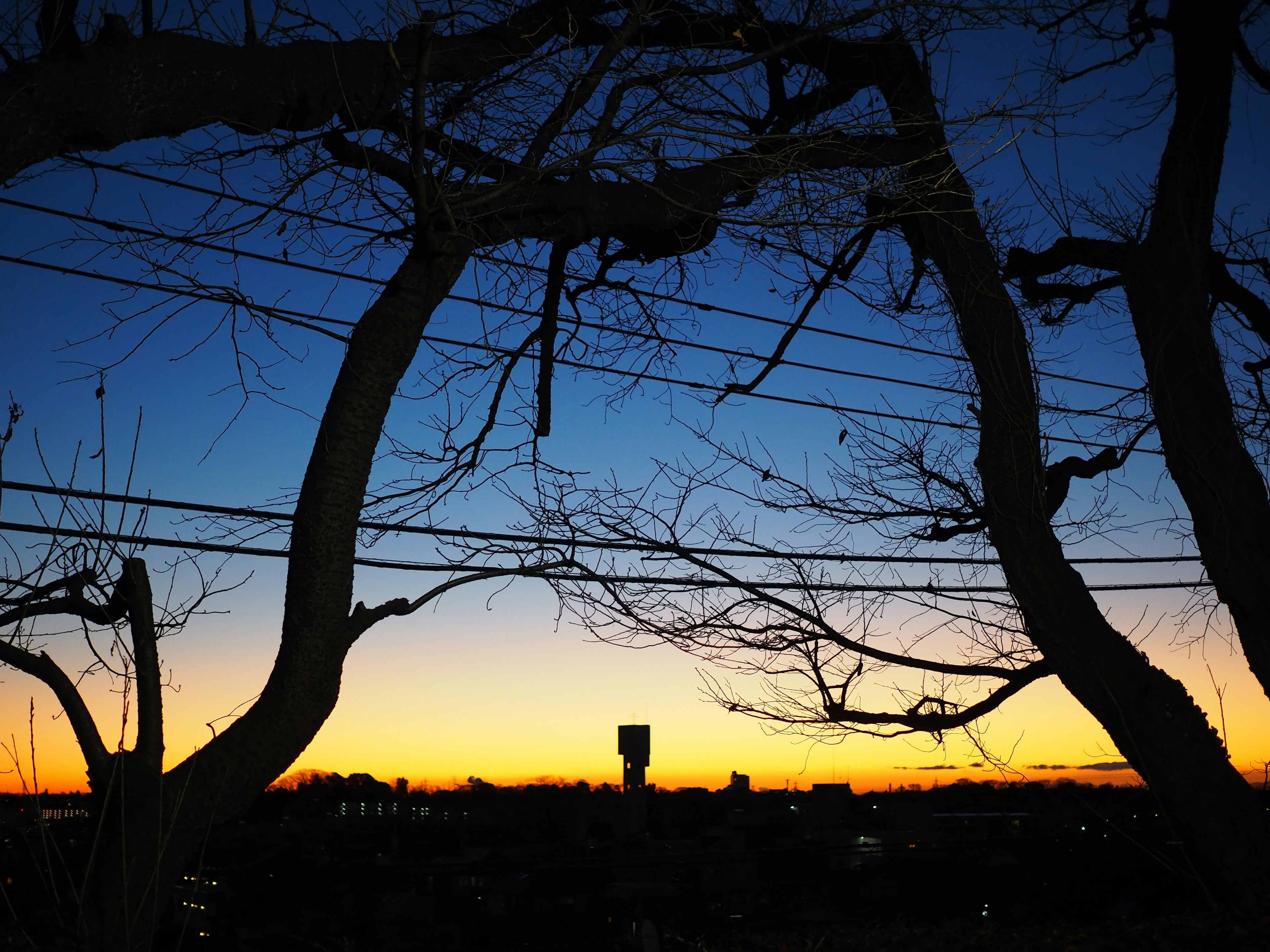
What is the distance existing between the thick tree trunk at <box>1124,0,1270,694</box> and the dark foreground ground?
166 centimetres

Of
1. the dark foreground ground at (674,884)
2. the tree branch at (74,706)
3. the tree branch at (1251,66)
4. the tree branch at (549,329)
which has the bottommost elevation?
the dark foreground ground at (674,884)

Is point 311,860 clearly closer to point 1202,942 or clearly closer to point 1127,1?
point 1202,942

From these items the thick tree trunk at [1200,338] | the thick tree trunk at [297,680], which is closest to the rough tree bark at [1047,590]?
the thick tree trunk at [1200,338]

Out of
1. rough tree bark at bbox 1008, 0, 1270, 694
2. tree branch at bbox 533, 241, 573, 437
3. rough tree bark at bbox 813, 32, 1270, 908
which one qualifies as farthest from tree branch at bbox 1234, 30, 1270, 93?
tree branch at bbox 533, 241, 573, 437

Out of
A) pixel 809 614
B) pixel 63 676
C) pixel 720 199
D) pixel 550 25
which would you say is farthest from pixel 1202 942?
pixel 550 25

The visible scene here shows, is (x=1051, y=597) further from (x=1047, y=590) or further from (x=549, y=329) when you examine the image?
(x=549, y=329)

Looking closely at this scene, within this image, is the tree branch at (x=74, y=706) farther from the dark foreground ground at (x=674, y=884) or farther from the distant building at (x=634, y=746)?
the distant building at (x=634, y=746)

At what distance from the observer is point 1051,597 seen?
18.8 ft

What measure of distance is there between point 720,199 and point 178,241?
2.33 m

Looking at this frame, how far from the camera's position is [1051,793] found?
9.20 meters

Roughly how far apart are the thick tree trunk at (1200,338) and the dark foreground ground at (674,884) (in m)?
1.66

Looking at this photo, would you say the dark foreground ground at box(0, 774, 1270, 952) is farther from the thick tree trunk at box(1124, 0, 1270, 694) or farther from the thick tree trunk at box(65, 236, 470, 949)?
the thick tree trunk at box(1124, 0, 1270, 694)

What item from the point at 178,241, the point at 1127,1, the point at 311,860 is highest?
the point at 1127,1

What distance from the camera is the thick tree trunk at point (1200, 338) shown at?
6.00m
